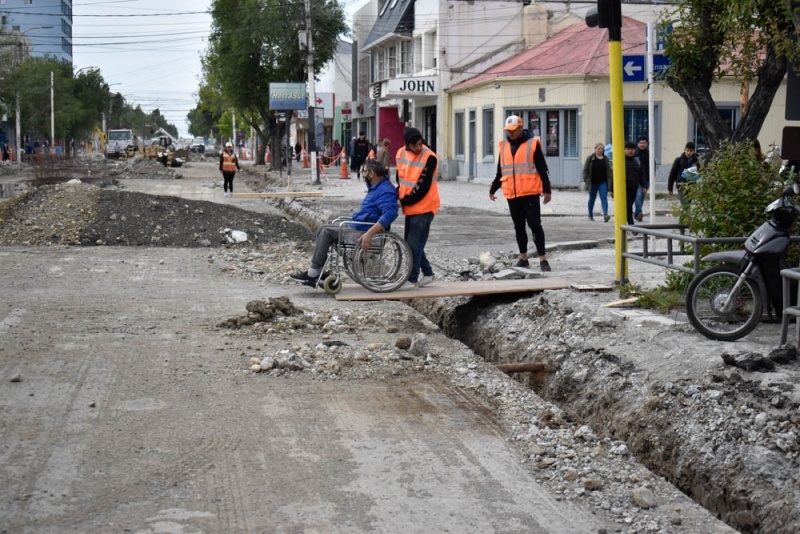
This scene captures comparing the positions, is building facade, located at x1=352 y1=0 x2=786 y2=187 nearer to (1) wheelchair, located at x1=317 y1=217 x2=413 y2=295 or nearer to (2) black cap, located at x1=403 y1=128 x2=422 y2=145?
(2) black cap, located at x1=403 y1=128 x2=422 y2=145

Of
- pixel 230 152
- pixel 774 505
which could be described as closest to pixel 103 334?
pixel 774 505

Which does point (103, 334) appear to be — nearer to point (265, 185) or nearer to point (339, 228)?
point (339, 228)

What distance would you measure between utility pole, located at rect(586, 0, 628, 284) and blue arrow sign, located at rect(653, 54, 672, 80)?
573mm

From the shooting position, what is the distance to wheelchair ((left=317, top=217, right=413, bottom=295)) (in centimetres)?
1095

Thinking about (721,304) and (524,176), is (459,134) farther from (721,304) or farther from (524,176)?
(721,304)

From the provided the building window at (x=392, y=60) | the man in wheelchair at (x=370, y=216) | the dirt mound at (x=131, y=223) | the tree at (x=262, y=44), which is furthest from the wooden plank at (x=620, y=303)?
the tree at (x=262, y=44)

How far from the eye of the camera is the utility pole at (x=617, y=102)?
10234 millimetres

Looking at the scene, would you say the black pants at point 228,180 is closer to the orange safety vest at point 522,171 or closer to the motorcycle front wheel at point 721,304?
the orange safety vest at point 522,171

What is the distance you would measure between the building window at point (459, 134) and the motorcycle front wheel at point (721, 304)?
34746 mm

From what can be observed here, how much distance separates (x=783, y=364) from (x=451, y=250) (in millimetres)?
9022

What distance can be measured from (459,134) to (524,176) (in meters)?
31.1

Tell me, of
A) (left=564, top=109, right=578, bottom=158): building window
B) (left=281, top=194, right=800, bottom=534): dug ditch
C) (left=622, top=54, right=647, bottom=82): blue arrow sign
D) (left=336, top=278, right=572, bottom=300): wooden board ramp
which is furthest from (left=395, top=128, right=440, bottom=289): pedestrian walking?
(left=564, top=109, right=578, bottom=158): building window

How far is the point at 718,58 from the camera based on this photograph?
1034 cm

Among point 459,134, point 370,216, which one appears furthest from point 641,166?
point 459,134
